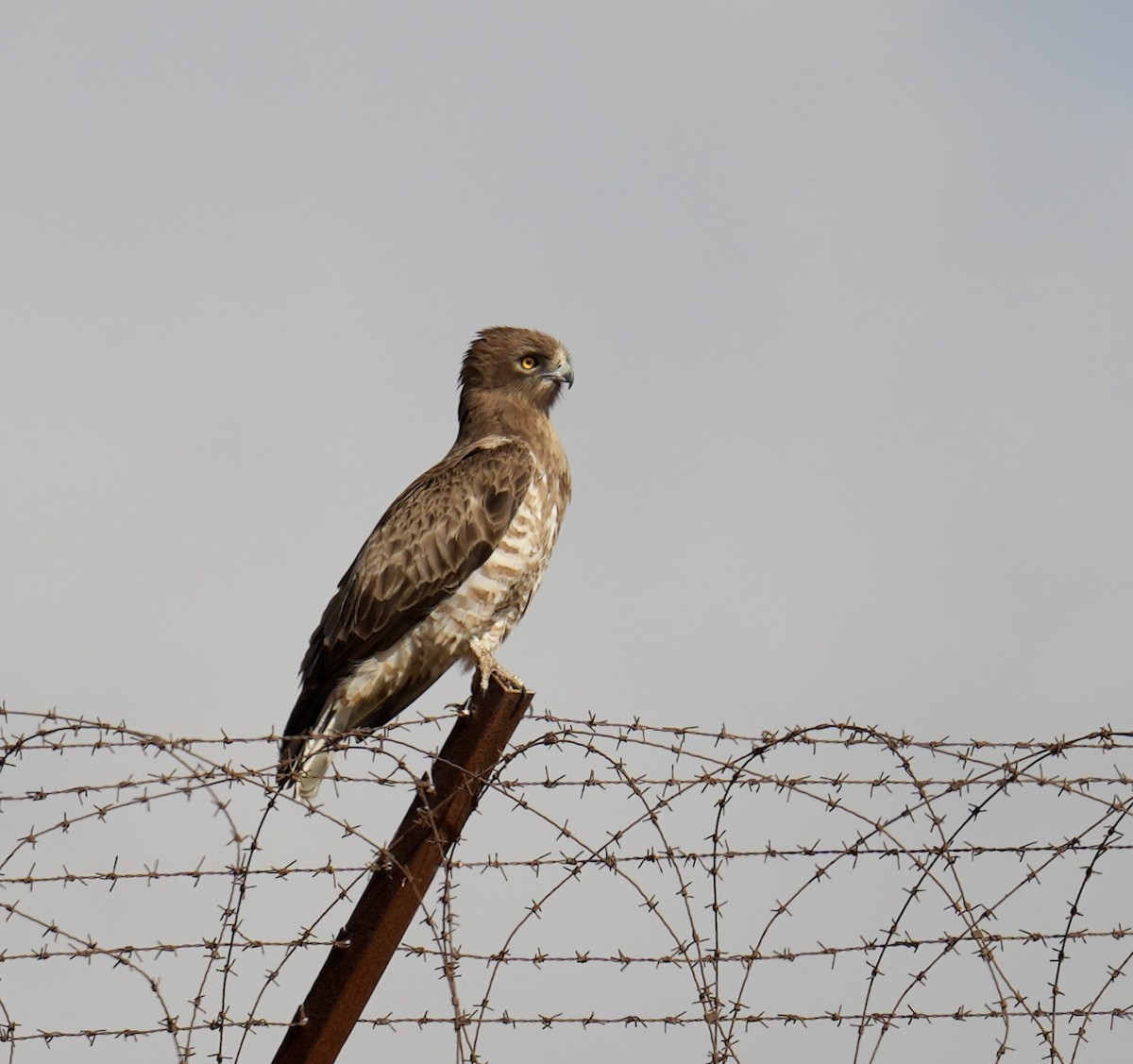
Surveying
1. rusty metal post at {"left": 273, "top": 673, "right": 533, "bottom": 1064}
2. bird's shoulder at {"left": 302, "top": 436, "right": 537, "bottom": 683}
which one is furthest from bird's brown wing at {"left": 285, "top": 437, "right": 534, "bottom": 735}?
rusty metal post at {"left": 273, "top": 673, "right": 533, "bottom": 1064}

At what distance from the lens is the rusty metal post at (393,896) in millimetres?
4512

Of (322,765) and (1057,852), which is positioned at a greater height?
(322,765)

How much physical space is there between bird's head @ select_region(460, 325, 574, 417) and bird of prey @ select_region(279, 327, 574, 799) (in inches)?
25.1

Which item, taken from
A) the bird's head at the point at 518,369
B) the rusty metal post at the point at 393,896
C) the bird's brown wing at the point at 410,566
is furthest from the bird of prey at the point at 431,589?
the rusty metal post at the point at 393,896

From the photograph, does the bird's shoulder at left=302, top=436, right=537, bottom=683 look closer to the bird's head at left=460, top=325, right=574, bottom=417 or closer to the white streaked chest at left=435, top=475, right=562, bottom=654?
the white streaked chest at left=435, top=475, right=562, bottom=654

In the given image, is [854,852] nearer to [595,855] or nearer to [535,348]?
[595,855]

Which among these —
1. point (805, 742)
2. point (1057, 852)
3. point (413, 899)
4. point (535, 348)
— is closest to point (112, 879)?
point (413, 899)

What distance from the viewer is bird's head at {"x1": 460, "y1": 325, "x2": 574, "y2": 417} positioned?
8641 mm

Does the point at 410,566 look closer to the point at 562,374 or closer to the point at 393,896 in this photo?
the point at 562,374

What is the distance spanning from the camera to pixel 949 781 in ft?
15.4

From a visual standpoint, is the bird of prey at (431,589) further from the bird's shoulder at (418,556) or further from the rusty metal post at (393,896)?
the rusty metal post at (393,896)

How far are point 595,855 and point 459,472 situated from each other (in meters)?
3.56

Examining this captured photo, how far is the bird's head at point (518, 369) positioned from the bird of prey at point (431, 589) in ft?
2.09

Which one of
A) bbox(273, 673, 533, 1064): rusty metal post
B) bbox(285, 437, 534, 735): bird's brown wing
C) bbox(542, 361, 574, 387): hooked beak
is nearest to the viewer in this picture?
bbox(273, 673, 533, 1064): rusty metal post
